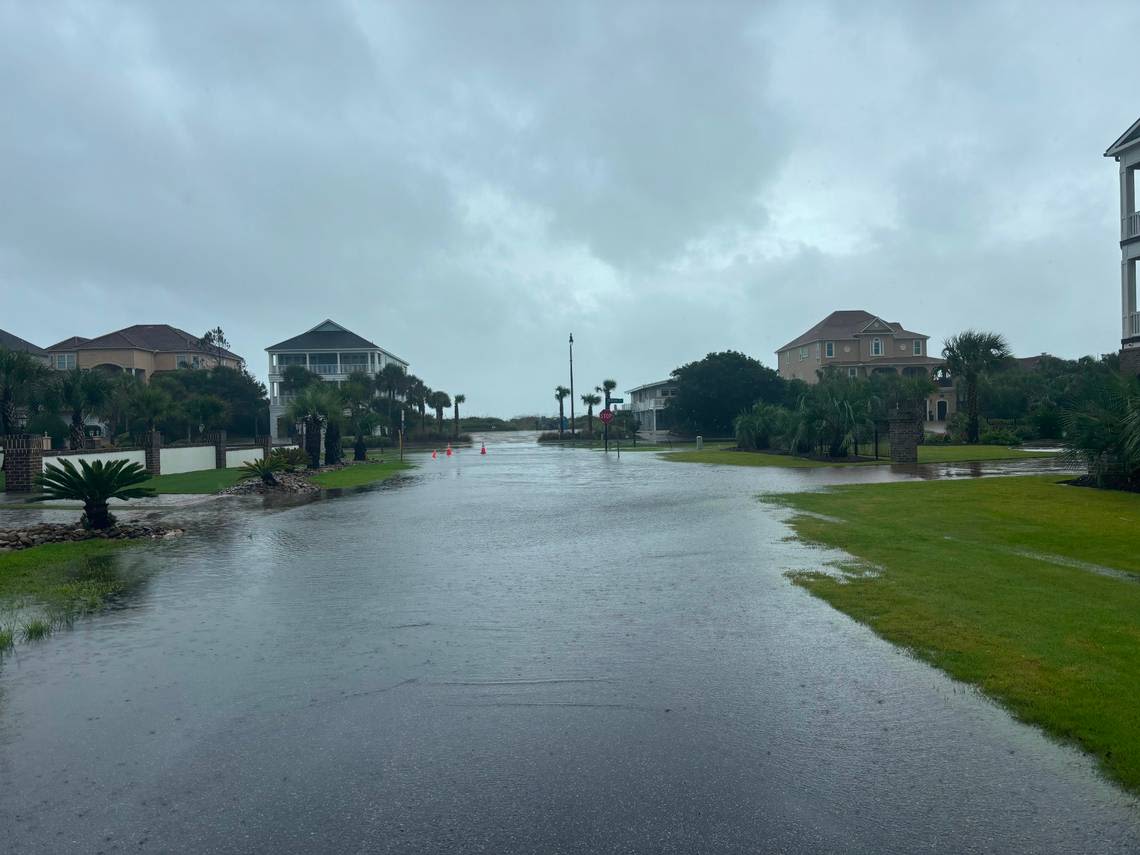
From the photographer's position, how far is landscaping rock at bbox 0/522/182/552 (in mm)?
13555

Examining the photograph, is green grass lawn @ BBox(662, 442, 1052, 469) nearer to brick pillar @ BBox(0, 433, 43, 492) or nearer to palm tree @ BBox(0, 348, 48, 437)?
brick pillar @ BBox(0, 433, 43, 492)

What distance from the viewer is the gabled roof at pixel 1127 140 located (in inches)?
1014

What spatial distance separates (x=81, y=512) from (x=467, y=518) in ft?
27.8

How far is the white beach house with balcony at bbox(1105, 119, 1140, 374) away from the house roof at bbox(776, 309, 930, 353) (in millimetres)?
49147

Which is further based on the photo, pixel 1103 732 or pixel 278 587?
pixel 278 587

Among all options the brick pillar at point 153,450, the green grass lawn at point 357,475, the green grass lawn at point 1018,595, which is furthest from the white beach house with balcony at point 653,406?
the green grass lawn at point 1018,595

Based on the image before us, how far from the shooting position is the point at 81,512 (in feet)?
60.2

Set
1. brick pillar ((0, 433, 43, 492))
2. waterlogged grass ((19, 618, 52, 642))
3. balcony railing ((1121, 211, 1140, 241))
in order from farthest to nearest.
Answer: balcony railing ((1121, 211, 1140, 241)) < brick pillar ((0, 433, 43, 492)) < waterlogged grass ((19, 618, 52, 642))

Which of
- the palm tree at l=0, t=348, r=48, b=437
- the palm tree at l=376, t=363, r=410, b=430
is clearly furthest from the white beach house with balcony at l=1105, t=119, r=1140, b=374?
the palm tree at l=376, t=363, r=410, b=430

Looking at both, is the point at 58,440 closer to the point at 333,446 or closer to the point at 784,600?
the point at 333,446

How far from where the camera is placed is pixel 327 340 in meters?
84.7

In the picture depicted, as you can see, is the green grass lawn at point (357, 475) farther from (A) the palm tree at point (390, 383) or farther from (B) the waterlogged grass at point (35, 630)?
(A) the palm tree at point (390, 383)

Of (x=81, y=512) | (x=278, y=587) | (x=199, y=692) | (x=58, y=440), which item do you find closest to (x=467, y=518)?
(x=278, y=587)

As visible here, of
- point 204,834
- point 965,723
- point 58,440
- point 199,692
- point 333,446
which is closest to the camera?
point 204,834
